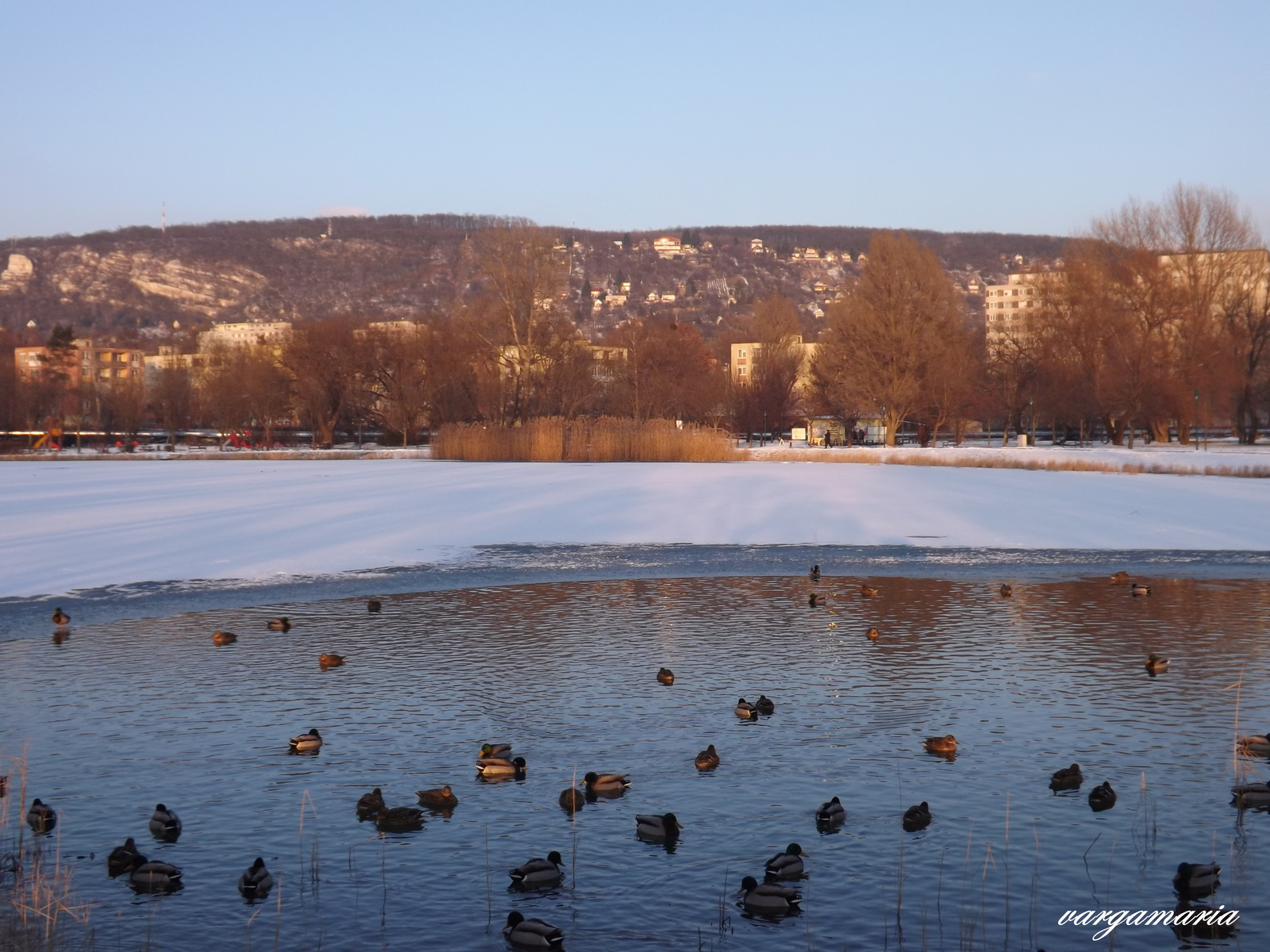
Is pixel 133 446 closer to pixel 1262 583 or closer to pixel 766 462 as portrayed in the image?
pixel 766 462

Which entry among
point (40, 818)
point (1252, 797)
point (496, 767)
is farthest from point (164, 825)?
point (1252, 797)

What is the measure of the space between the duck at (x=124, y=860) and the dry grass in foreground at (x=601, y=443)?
4953 cm

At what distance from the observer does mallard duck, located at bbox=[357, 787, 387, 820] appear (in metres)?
8.71

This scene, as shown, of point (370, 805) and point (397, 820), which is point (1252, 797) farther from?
point (370, 805)

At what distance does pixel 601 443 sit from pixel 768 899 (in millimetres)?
51563

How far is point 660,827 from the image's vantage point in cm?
828

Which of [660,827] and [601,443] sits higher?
[601,443]

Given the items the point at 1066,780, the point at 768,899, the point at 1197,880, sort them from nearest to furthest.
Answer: the point at 768,899
the point at 1197,880
the point at 1066,780

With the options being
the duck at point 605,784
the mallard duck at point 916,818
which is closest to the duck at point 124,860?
the duck at point 605,784

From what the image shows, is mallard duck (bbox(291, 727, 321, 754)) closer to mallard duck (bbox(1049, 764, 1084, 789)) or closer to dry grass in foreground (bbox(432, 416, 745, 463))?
mallard duck (bbox(1049, 764, 1084, 789))

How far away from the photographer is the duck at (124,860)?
762 centimetres

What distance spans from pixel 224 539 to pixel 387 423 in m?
69.7

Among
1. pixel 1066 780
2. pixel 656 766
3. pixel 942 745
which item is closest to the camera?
pixel 1066 780

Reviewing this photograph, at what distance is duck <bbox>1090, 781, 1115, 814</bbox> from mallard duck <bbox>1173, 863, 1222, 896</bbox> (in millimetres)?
1415
